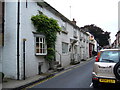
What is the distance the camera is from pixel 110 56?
20.0 ft

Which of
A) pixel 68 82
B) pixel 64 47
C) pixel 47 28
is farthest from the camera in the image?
pixel 64 47

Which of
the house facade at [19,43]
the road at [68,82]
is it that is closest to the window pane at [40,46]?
the house facade at [19,43]

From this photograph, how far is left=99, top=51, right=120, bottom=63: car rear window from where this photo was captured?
5.89m

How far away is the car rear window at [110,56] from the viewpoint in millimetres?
5895

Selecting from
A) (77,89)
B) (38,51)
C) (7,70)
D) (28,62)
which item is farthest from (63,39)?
(77,89)

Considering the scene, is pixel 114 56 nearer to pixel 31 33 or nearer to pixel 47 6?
pixel 31 33

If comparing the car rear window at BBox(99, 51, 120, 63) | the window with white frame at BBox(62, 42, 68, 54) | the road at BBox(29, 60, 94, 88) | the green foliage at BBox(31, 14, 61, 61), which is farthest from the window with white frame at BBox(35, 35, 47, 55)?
the window with white frame at BBox(62, 42, 68, 54)

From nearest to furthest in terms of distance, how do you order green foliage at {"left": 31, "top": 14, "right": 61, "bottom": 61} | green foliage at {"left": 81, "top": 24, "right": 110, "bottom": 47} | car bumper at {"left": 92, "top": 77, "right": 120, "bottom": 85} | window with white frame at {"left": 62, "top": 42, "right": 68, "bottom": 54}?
car bumper at {"left": 92, "top": 77, "right": 120, "bottom": 85} < green foliage at {"left": 31, "top": 14, "right": 61, "bottom": 61} < window with white frame at {"left": 62, "top": 42, "right": 68, "bottom": 54} < green foliage at {"left": 81, "top": 24, "right": 110, "bottom": 47}

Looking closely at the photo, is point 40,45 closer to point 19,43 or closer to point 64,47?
point 19,43

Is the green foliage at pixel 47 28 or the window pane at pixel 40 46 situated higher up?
the green foliage at pixel 47 28

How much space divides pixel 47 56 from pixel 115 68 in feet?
23.9

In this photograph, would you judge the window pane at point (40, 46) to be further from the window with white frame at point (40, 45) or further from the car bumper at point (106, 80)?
the car bumper at point (106, 80)

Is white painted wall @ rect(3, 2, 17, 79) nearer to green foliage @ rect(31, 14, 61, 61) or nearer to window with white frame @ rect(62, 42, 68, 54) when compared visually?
green foliage @ rect(31, 14, 61, 61)

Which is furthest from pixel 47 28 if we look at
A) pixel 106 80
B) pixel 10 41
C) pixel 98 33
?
pixel 98 33
